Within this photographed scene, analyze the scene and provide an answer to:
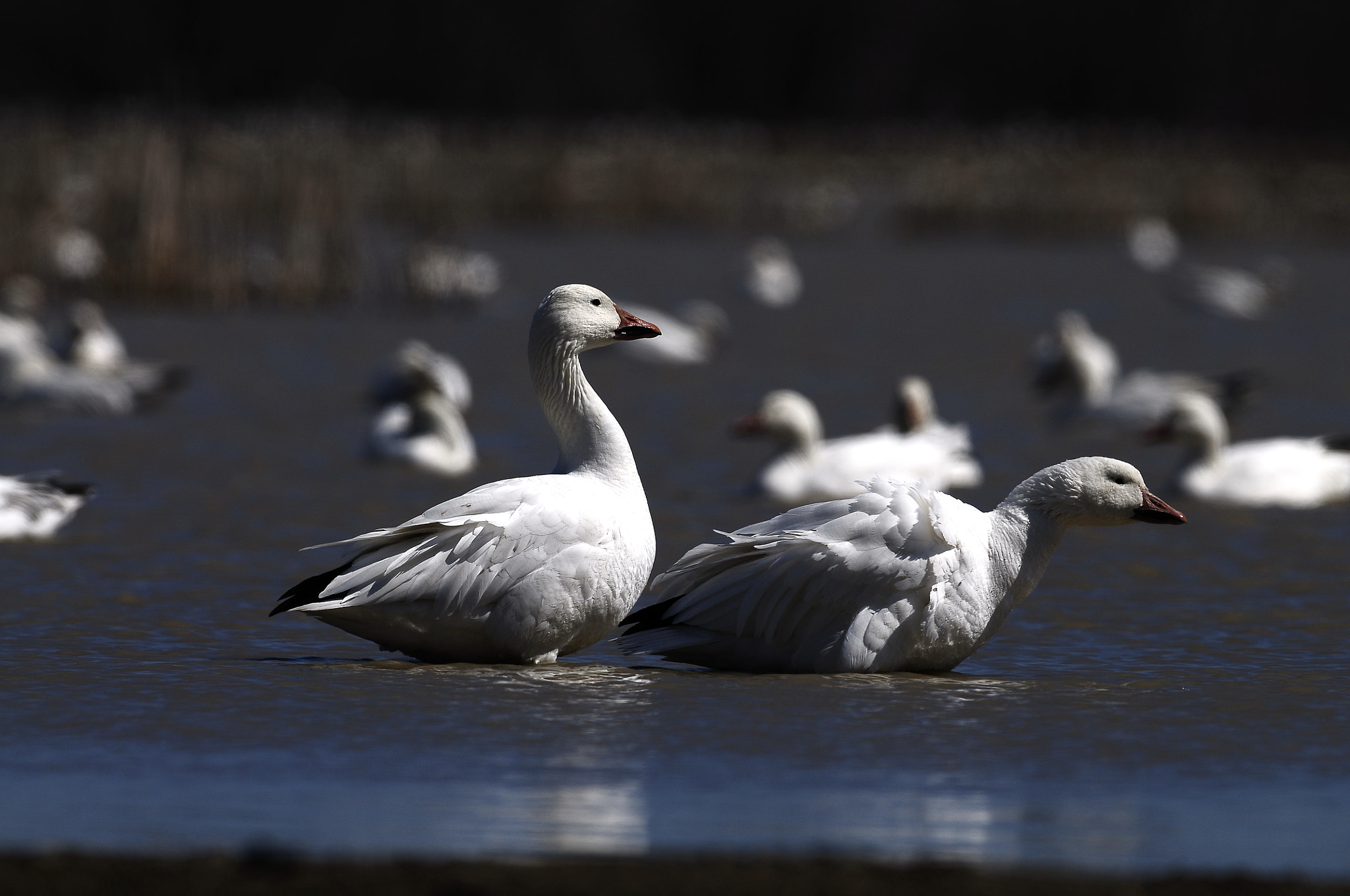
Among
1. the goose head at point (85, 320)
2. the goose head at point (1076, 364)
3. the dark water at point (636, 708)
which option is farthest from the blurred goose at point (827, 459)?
the goose head at point (85, 320)

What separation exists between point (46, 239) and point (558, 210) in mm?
12248

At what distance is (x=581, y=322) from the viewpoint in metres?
7.62

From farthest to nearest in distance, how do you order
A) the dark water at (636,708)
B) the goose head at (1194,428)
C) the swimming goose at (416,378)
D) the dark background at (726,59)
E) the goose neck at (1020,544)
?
the dark background at (726,59)
the swimming goose at (416,378)
the goose head at (1194,428)
the goose neck at (1020,544)
the dark water at (636,708)

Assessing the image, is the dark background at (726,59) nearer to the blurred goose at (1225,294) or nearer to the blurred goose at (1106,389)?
the blurred goose at (1225,294)

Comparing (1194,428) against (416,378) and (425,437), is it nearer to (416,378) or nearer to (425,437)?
(425,437)

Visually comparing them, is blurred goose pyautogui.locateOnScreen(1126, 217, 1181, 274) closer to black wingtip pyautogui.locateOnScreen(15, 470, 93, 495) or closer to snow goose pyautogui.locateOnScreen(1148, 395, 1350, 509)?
snow goose pyautogui.locateOnScreen(1148, 395, 1350, 509)

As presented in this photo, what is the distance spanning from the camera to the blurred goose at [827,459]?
12.1m

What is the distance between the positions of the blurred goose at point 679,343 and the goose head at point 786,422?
6.50m

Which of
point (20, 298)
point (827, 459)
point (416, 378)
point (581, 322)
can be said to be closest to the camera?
point (581, 322)

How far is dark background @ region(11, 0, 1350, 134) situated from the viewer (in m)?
56.1

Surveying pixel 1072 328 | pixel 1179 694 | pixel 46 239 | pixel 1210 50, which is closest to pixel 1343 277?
pixel 1072 328

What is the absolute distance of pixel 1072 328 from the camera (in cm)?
1762

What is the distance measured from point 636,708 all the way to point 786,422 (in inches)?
233

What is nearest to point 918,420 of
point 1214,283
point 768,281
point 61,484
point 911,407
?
point 911,407
